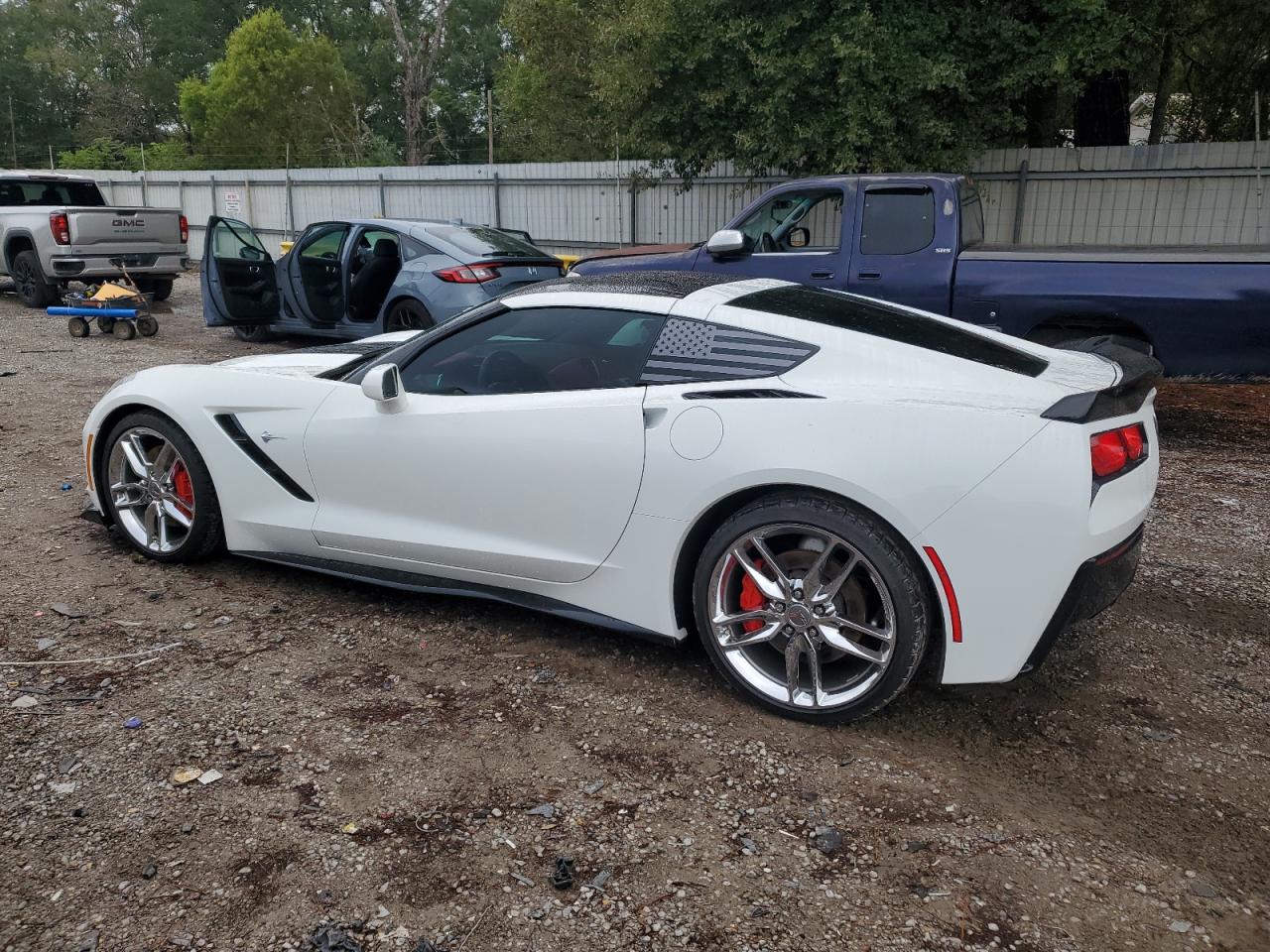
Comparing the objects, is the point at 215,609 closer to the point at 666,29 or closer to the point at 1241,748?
the point at 1241,748

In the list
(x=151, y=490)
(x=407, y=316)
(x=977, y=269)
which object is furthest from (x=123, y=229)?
(x=977, y=269)

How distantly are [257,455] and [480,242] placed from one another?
19.4 ft

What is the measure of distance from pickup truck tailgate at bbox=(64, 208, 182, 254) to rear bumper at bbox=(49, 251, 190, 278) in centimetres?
9

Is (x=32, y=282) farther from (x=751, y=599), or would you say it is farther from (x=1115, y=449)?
(x=1115, y=449)

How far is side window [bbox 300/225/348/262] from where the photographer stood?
34.7 ft

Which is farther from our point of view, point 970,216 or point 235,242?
point 235,242

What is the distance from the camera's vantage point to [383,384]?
386cm

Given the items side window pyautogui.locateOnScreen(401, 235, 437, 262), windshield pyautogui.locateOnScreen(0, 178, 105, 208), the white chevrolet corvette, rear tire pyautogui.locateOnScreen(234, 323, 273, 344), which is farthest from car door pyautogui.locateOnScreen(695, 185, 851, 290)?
windshield pyautogui.locateOnScreen(0, 178, 105, 208)

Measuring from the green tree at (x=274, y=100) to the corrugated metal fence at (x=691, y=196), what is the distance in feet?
65.3

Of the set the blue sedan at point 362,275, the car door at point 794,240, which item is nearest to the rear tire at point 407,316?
the blue sedan at point 362,275

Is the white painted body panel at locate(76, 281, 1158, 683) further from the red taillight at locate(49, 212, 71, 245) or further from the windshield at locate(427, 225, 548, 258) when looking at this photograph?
the red taillight at locate(49, 212, 71, 245)

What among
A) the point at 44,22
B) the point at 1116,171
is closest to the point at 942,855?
the point at 1116,171

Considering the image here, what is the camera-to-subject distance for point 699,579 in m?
3.38

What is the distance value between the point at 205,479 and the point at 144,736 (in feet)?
5.01
